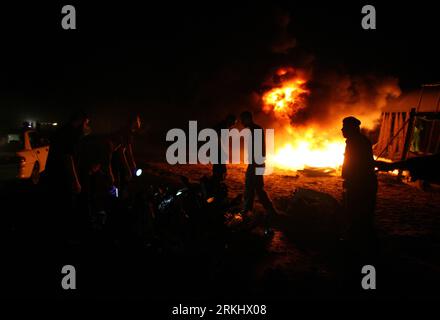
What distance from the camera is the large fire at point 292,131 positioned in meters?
16.4

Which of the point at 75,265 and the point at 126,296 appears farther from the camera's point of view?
the point at 75,265

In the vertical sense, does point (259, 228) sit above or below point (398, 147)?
below

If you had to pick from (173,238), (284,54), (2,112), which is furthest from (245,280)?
(2,112)

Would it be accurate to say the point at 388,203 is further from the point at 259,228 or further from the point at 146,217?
the point at 146,217

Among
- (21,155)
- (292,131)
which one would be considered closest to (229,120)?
(21,155)

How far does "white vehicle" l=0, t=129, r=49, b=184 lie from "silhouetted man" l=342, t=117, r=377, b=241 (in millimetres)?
8381

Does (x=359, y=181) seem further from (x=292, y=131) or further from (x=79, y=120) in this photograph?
(x=292, y=131)

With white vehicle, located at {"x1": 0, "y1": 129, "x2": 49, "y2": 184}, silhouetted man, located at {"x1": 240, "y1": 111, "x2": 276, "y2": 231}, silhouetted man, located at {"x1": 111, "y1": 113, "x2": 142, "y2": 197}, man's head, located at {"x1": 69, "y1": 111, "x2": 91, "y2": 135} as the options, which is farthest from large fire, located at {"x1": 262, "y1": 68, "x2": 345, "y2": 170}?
man's head, located at {"x1": 69, "y1": 111, "x2": 91, "y2": 135}

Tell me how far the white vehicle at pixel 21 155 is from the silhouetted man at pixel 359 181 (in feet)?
27.5

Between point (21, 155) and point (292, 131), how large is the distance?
12.4 meters

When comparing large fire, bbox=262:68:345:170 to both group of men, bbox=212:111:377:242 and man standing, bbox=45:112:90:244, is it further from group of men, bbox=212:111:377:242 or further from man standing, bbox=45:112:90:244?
man standing, bbox=45:112:90:244

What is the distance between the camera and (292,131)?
17500 millimetres

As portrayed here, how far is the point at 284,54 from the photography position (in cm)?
1844

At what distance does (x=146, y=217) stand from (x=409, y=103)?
15.2 m
